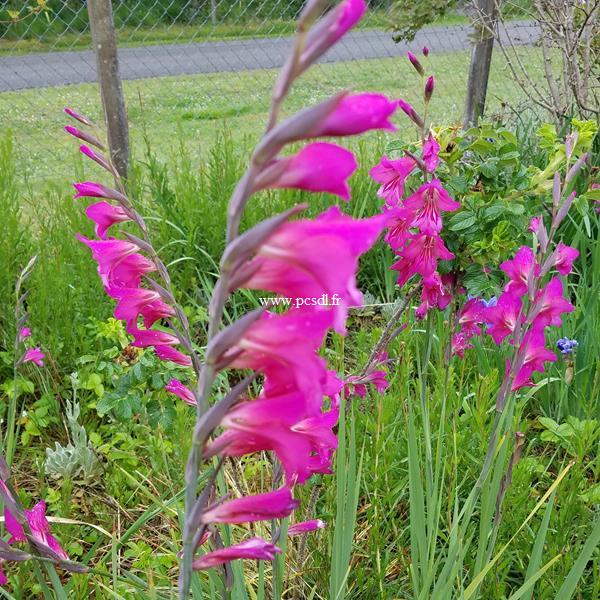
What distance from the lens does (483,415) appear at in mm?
1562

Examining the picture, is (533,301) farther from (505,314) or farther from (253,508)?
(253,508)

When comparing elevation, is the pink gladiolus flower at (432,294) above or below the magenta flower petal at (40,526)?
above

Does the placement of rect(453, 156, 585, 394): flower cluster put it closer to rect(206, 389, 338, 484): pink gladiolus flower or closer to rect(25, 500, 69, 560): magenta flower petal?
rect(206, 389, 338, 484): pink gladiolus flower

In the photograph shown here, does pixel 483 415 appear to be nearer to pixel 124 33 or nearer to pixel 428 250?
pixel 428 250

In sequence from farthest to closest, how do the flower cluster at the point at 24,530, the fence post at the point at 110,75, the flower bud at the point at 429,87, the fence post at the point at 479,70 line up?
the fence post at the point at 479,70 < the fence post at the point at 110,75 < the flower bud at the point at 429,87 < the flower cluster at the point at 24,530

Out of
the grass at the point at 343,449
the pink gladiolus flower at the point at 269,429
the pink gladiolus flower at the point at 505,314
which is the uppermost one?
the pink gladiolus flower at the point at 269,429

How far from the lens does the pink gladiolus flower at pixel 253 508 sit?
71 cm

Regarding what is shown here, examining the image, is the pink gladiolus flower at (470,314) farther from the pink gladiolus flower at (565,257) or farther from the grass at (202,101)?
the grass at (202,101)

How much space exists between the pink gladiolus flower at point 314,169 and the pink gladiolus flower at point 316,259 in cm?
3

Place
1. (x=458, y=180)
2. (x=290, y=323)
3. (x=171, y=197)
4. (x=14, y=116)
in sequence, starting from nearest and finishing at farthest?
(x=290, y=323), (x=458, y=180), (x=171, y=197), (x=14, y=116)

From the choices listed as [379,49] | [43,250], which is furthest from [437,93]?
[43,250]

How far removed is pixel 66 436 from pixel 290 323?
6.68 ft

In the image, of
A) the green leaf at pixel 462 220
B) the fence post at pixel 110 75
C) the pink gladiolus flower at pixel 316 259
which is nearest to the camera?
the pink gladiolus flower at pixel 316 259

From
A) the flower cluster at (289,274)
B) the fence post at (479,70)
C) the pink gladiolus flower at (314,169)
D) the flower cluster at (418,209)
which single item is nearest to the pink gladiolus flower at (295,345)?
the flower cluster at (289,274)
